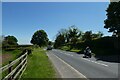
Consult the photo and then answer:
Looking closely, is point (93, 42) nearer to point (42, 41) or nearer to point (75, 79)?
point (75, 79)

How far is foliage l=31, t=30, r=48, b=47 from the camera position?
535 feet

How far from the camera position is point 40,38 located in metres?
162

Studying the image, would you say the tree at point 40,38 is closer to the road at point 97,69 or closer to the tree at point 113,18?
the tree at point 113,18

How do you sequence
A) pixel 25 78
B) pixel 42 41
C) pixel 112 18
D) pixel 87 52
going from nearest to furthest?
pixel 25 78 → pixel 87 52 → pixel 112 18 → pixel 42 41

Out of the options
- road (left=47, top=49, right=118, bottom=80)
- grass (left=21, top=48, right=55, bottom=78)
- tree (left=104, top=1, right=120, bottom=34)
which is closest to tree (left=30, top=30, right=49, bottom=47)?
tree (left=104, top=1, right=120, bottom=34)

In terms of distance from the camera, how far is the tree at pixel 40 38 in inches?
6422

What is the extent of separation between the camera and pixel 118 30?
5347 cm

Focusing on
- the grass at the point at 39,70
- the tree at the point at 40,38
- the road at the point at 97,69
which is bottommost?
the road at the point at 97,69

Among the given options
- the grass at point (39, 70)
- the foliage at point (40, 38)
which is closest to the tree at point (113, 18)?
the grass at point (39, 70)

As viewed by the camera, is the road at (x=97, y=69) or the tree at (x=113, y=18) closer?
the road at (x=97, y=69)

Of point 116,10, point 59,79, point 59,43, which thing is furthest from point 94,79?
point 59,43

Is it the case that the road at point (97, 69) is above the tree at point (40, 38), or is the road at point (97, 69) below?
below

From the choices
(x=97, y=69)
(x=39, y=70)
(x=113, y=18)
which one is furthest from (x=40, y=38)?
(x=39, y=70)

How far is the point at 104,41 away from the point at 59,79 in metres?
41.2
